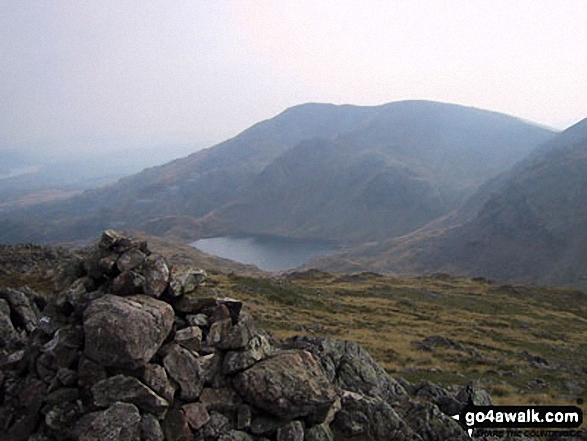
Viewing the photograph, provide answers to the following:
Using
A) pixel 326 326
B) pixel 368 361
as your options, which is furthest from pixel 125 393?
pixel 326 326

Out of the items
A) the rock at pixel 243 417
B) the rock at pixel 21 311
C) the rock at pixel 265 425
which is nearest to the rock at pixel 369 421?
the rock at pixel 265 425

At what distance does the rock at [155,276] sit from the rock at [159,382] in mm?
2984

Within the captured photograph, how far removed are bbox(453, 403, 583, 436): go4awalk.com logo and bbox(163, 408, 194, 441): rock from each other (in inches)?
492

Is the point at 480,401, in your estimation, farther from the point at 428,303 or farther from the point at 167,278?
the point at 428,303

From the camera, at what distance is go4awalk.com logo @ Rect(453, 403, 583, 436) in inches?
779

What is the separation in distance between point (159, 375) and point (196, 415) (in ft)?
6.01

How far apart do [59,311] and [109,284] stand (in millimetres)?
2089

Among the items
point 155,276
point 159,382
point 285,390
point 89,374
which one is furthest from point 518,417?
point 89,374

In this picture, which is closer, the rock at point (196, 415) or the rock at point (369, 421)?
the rock at point (196, 415)

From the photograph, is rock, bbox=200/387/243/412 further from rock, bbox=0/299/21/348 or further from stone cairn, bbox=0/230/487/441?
rock, bbox=0/299/21/348

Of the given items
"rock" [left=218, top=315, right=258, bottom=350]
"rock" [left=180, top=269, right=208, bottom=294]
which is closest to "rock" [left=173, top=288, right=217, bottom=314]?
"rock" [left=180, top=269, right=208, bottom=294]

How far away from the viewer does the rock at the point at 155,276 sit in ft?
53.5

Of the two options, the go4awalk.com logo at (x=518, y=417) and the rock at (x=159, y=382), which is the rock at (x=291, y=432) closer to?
the rock at (x=159, y=382)

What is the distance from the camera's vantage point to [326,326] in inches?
1825
